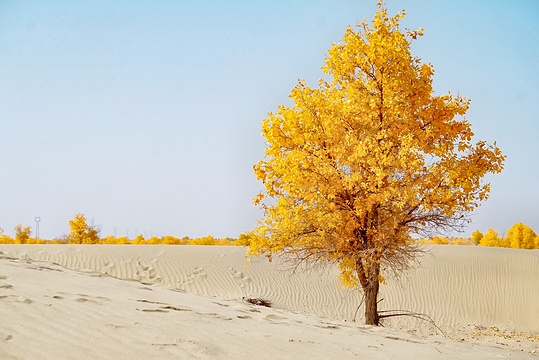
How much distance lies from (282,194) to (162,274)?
11.9 metres

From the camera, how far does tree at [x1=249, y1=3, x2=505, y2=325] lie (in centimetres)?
954

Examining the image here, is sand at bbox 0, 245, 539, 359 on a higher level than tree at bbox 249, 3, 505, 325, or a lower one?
lower

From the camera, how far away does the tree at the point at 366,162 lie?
9.54 meters

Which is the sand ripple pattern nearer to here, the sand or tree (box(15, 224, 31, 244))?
the sand

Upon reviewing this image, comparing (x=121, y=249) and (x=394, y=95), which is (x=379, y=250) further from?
(x=121, y=249)

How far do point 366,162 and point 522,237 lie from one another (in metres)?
51.0

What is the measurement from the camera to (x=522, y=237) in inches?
2023

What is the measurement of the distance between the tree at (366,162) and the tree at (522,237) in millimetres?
48200

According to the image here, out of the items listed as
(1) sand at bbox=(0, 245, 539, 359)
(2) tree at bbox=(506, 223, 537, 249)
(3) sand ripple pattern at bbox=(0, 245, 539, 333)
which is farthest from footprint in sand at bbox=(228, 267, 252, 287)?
(2) tree at bbox=(506, 223, 537, 249)

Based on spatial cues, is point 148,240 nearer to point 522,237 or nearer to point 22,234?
point 22,234

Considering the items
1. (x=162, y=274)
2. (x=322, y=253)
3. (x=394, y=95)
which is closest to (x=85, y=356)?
(x=322, y=253)

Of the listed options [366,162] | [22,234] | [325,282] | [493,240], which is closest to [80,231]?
[22,234]

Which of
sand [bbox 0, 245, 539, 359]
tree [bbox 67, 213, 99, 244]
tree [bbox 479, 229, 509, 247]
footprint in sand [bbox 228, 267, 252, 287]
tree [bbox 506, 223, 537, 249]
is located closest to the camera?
sand [bbox 0, 245, 539, 359]

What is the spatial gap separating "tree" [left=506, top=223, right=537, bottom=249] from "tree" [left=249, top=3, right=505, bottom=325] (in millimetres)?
48200
